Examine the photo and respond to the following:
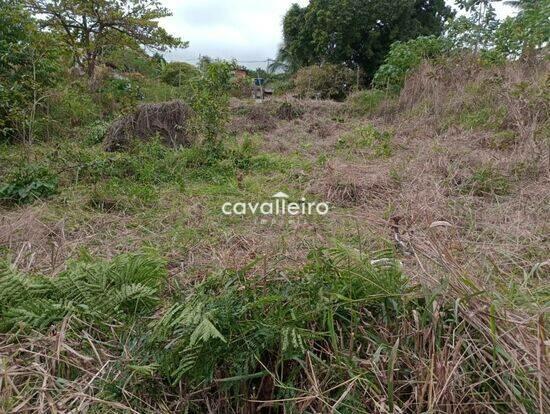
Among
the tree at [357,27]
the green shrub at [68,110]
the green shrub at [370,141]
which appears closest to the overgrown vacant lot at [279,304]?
the green shrub at [370,141]

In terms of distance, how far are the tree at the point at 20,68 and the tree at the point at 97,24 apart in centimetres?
421

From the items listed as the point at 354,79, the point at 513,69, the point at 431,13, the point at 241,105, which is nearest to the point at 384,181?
the point at 513,69

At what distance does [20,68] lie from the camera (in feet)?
16.7

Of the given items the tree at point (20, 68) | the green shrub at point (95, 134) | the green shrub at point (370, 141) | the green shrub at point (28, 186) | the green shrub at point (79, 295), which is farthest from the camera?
the green shrub at point (95, 134)

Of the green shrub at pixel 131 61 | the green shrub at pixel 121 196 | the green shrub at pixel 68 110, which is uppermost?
the green shrub at pixel 131 61

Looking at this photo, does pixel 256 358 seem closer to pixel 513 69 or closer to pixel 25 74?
pixel 25 74

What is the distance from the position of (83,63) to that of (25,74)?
242 inches

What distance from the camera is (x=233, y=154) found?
5.07 metres

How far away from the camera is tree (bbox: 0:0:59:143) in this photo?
4.54 meters

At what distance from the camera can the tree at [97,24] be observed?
9.45 m

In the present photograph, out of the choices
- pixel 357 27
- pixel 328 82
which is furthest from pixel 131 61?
pixel 357 27

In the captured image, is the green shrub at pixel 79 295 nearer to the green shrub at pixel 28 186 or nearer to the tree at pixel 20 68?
the green shrub at pixel 28 186

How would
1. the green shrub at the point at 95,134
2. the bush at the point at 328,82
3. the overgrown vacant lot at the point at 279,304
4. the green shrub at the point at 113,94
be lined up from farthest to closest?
the bush at the point at 328,82
the green shrub at the point at 113,94
the green shrub at the point at 95,134
the overgrown vacant lot at the point at 279,304

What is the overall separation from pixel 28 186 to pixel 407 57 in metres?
7.60
